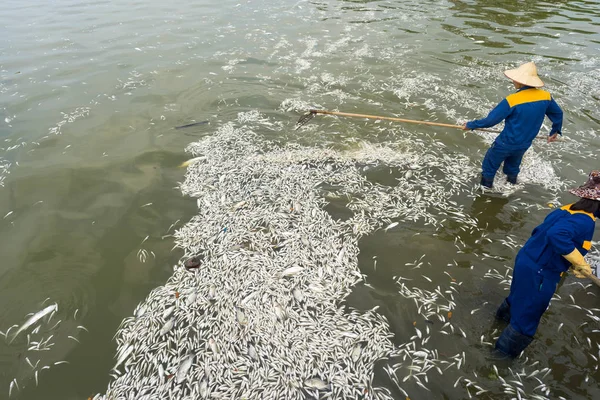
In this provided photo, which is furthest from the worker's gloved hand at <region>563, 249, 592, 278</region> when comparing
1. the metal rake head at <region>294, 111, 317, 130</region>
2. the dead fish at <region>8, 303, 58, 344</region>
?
the metal rake head at <region>294, 111, 317, 130</region>

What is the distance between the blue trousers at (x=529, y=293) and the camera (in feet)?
11.9

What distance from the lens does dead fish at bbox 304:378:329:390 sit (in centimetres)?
421

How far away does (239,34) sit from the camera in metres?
15.5

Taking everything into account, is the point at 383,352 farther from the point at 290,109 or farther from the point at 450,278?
the point at 290,109

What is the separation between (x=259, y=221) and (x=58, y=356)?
149 inches

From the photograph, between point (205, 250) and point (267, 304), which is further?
point (205, 250)

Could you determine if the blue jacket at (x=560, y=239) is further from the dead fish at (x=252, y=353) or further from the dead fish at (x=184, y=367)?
the dead fish at (x=184, y=367)

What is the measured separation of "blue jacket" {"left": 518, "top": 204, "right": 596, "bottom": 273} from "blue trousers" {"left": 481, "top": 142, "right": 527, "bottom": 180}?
3.07 metres

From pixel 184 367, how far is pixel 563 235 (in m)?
4.88

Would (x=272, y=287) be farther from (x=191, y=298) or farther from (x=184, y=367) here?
(x=184, y=367)

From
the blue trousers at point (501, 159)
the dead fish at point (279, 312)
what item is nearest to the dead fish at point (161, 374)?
the dead fish at point (279, 312)

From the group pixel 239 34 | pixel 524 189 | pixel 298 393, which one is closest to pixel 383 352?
pixel 298 393

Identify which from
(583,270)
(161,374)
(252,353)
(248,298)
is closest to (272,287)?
(248,298)

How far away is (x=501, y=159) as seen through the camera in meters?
6.51
